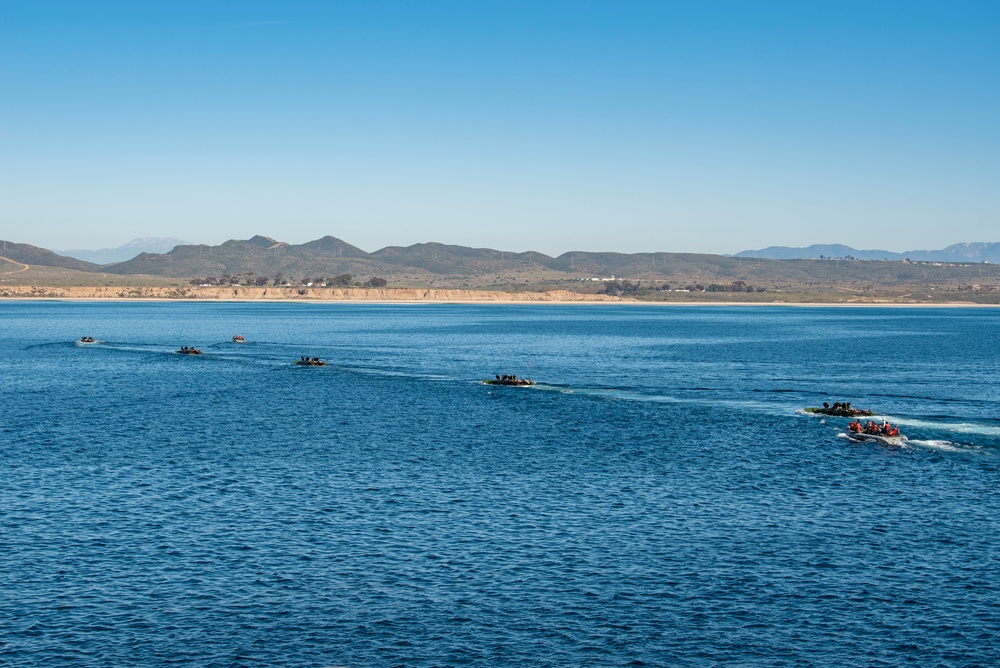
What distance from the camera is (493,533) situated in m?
48.8

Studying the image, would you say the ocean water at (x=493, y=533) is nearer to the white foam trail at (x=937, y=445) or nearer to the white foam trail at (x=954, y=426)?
the white foam trail at (x=937, y=445)

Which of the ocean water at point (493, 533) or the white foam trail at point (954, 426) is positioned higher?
the white foam trail at point (954, 426)

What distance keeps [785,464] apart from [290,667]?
43330mm

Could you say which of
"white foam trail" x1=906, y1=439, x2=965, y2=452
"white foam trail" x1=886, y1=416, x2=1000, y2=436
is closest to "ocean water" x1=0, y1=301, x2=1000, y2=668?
"white foam trail" x1=906, y1=439, x2=965, y2=452

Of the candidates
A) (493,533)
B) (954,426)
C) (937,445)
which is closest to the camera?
(493,533)

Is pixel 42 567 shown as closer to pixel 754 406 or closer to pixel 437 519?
pixel 437 519

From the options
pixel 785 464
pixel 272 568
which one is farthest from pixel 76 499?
pixel 785 464

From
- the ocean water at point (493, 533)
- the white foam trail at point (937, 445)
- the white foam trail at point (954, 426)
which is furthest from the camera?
the white foam trail at point (954, 426)

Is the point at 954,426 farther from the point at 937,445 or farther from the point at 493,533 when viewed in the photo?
the point at 493,533

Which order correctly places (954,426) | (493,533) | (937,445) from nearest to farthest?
(493,533) → (937,445) → (954,426)

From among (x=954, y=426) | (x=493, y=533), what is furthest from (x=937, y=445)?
(x=493, y=533)

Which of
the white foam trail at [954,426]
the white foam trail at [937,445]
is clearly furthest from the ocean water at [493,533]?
the white foam trail at [954,426]

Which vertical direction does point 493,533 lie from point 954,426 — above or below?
below

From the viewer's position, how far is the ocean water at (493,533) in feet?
118
